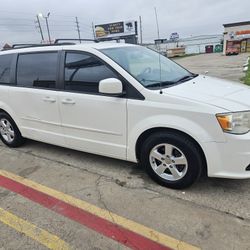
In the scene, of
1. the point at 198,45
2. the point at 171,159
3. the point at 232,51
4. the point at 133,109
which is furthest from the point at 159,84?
the point at 198,45

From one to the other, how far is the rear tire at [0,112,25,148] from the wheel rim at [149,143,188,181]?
8.95 feet

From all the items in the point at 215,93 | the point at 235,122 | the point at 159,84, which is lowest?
the point at 235,122

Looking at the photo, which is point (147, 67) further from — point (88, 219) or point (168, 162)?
point (88, 219)

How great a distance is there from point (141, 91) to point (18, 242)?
6.58ft

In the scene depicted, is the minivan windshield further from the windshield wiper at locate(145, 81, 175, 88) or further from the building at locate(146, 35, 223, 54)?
the building at locate(146, 35, 223, 54)

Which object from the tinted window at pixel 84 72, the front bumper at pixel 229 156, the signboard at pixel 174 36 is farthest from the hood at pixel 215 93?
the signboard at pixel 174 36

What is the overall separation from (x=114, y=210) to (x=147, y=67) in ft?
6.27

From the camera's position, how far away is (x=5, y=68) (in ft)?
16.3

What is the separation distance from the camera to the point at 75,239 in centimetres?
268

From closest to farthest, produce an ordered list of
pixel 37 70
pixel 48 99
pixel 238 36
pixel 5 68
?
pixel 48 99 < pixel 37 70 < pixel 5 68 < pixel 238 36

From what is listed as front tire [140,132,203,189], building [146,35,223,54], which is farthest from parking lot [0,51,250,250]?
building [146,35,223,54]

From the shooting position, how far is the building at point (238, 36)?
120ft

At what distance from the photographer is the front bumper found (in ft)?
9.53

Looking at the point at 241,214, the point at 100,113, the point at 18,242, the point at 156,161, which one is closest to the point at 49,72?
the point at 100,113
